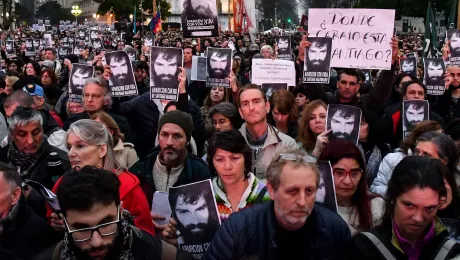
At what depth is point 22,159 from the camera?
4.79m

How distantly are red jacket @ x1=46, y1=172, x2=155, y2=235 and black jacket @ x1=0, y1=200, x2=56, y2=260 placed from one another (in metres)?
0.36

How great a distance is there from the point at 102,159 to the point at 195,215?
0.82m

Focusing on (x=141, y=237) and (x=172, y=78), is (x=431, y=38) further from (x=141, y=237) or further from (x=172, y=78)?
(x=141, y=237)

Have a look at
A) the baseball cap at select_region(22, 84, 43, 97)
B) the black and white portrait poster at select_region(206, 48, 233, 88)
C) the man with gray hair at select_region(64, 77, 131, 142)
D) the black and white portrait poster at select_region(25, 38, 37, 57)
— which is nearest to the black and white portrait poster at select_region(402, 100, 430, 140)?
the black and white portrait poster at select_region(206, 48, 233, 88)

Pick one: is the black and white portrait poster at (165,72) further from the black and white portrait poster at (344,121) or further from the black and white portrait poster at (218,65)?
the black and white portrait poster at (344,121)

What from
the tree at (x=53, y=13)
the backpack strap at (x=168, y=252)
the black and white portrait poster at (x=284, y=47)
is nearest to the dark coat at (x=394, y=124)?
the backpack strap at (x=168, y=252)

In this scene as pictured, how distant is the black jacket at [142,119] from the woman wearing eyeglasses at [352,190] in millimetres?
3028

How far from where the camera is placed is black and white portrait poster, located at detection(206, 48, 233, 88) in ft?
27.2

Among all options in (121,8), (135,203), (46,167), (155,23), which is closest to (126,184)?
(135,203)

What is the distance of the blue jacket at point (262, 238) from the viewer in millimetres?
3283

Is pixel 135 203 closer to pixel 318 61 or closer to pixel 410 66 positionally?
pixel 318 61

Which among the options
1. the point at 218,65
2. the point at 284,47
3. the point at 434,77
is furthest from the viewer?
the point at 284,47

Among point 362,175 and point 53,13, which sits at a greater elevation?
point 53,13

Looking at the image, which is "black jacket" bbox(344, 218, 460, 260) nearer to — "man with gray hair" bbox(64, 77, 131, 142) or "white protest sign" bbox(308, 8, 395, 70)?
"man with gray hair" bbox(64, 77, 131, 142)
